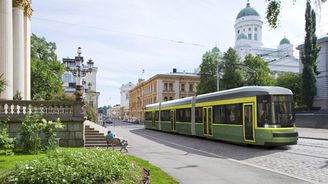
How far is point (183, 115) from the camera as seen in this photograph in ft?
105

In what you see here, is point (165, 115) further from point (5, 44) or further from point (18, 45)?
point (5, 44)

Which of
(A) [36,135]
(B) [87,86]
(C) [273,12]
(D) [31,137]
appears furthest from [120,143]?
(B) [87,86]

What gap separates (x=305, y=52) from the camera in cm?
5619

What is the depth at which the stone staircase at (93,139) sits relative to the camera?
2242 cm

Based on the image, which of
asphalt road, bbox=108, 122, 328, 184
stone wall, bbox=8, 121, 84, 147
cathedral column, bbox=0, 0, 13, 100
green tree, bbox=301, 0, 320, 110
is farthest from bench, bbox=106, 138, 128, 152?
green tree, bbox=301, 0, 320, 110

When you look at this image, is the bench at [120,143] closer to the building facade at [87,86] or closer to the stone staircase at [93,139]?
the stone staircase at [93,139]

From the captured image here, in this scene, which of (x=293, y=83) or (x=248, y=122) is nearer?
(x=248, y=122)

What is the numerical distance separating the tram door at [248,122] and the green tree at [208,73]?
147 feet

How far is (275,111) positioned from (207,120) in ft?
23.8

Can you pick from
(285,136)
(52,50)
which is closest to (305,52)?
(52,50)

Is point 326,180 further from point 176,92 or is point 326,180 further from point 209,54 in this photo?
point 176,92

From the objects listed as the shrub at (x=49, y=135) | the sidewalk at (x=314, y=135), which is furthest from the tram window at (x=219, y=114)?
the shrub at (x=49, y=135)

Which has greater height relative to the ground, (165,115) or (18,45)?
(18,45)

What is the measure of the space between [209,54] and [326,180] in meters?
59.4
